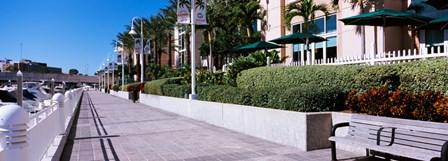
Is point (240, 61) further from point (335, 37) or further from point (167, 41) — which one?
point (167, 41)

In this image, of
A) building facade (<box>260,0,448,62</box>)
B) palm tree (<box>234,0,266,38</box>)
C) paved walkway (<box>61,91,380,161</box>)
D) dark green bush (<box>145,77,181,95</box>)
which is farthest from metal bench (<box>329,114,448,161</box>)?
palm tree (<box>234,0,266,38</box>)

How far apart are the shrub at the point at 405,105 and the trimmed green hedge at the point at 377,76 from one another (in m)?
0.53

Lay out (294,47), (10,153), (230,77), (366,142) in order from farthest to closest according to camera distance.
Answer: (294,47) → (230,77) → (366,142) → (10,153)

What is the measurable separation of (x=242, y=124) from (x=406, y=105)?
4.50 metres

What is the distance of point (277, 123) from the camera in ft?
27.8

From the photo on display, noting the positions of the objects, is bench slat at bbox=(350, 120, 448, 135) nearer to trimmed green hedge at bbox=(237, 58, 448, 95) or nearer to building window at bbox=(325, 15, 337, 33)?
trimmed green hedge at bbox=(237, 58, 448, 95)

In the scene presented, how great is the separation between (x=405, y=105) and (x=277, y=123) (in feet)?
9.17

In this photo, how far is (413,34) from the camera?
19484 mm

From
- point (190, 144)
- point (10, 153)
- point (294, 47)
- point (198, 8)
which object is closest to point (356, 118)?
point (190, 144)

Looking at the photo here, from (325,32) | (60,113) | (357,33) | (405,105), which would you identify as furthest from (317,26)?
(60,113)

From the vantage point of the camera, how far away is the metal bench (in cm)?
498

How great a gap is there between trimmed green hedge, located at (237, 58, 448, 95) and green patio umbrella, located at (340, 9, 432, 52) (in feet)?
14.6

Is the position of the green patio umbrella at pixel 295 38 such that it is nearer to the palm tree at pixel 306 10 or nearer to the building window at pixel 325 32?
the palm tree at pixel 306 10

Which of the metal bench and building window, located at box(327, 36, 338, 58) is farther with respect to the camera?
building window, located at box(327, 36, 338, 58)
